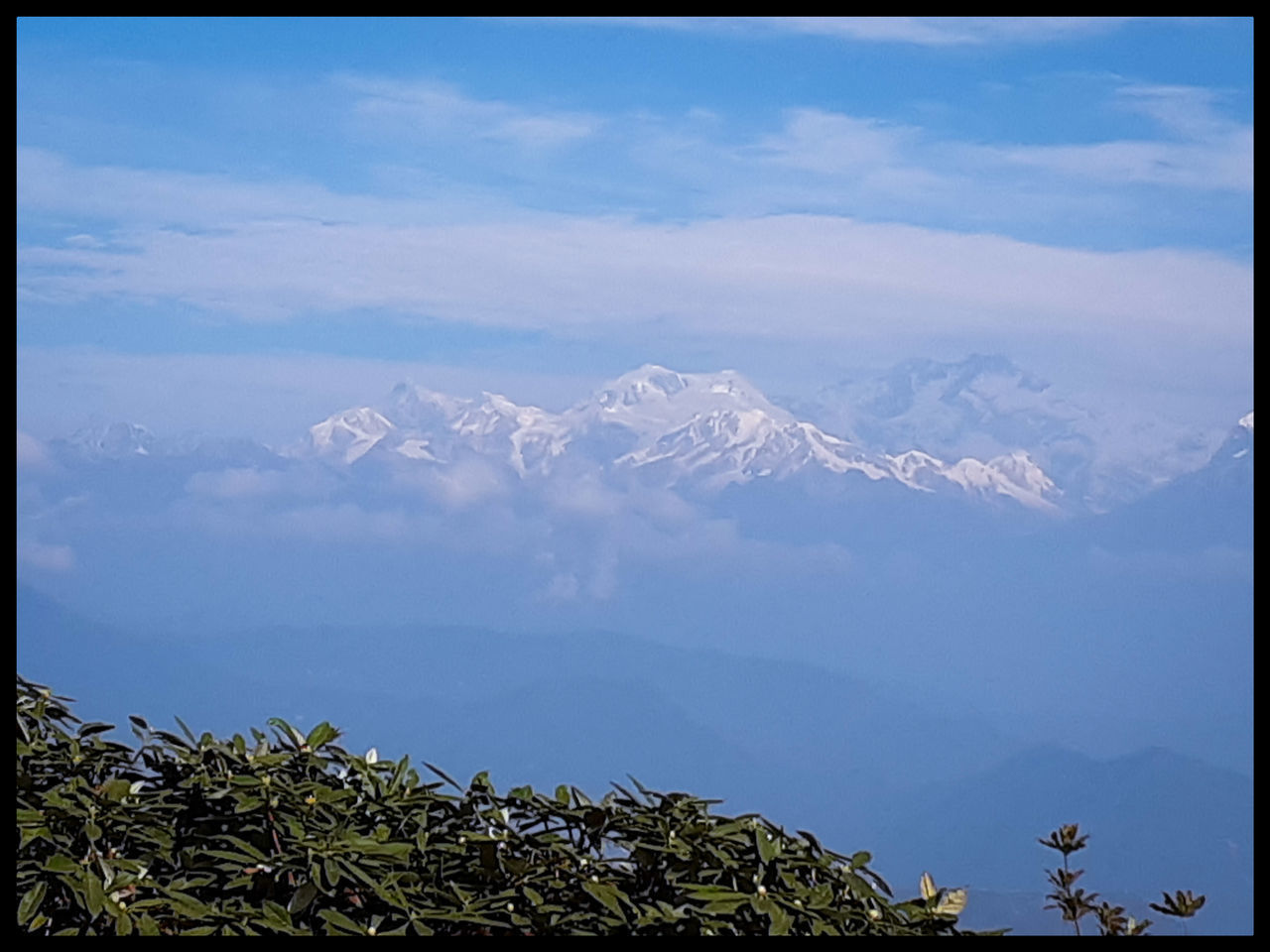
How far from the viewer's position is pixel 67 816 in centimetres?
163

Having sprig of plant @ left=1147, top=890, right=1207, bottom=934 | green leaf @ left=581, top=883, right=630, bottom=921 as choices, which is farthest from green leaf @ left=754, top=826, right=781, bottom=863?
sprig of plant @ left=1147, top=890, right=1207, bottom=934

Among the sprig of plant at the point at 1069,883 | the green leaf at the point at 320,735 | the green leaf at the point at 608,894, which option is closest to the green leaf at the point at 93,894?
the green leaf at the point at 320,735

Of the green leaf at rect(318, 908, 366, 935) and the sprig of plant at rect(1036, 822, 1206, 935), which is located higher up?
the sprig of plant at rect(1036, 822, 1206, 935)

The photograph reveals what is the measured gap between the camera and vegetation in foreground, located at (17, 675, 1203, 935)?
1.45 m

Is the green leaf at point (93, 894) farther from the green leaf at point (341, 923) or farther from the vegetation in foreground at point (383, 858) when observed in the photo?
the green leaf at point (341, 923)

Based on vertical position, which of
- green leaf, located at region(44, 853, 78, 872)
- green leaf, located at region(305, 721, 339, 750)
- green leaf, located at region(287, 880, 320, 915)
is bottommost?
green leaf, located at region(287, 880, 320, 915)

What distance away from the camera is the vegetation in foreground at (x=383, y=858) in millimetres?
1452

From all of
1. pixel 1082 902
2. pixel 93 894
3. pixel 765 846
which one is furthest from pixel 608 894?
pixel 1082 902

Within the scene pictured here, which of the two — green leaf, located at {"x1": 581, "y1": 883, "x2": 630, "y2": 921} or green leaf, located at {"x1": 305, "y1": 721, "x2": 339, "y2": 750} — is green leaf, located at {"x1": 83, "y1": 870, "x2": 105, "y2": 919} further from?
green leaf, located at {"x1": 581, "y1": 883, "x2": 630, "y2": 921}

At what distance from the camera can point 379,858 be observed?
61.6 inches

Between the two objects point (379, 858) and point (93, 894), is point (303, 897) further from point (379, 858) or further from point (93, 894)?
point (93, 894)

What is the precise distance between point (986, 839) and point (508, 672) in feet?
45.8
